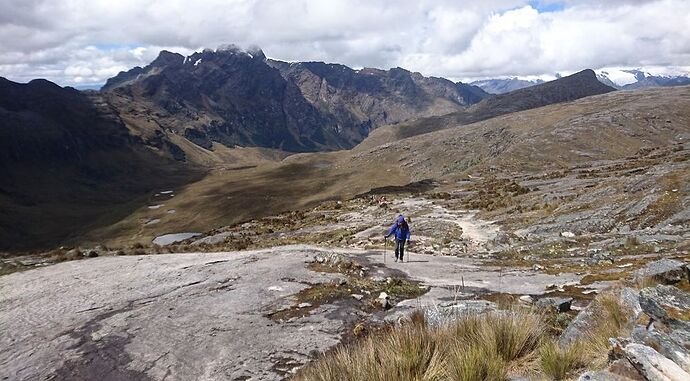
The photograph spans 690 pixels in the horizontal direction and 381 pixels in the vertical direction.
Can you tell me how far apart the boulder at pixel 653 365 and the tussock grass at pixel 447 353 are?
63.1 inches

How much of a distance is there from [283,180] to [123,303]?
148m

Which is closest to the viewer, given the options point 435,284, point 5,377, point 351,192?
point 5,377

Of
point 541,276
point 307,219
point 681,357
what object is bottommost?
point 307,219

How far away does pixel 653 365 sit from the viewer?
5.44 m

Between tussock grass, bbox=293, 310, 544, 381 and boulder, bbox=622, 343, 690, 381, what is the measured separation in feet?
5.26

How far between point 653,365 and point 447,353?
2580 millimetres

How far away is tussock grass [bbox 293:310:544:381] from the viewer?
21.1ft

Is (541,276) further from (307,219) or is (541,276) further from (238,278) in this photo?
(307,219)

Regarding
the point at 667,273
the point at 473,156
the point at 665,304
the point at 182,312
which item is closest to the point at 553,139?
the point at 473,156

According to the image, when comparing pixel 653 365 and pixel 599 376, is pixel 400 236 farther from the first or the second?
pixel 653 365

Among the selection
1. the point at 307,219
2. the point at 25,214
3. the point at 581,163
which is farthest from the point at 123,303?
the point at 25,214

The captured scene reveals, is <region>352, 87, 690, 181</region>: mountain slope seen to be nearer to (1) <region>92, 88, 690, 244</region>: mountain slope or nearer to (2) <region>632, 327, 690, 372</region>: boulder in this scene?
(1) <region>92, 88, 690, 244</region>: mountain slope

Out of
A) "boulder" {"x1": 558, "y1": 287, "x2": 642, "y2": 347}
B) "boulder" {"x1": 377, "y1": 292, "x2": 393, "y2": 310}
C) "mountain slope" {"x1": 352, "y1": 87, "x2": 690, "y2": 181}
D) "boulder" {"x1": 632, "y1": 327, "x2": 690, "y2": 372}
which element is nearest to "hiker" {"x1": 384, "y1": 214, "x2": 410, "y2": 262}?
"boulder" {"x1": 377, "y1": 292, "x2": 393, "y2": 310}

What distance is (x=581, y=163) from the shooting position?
94.2 m
